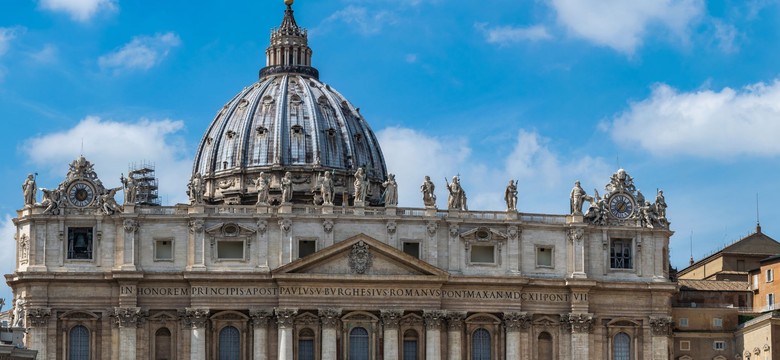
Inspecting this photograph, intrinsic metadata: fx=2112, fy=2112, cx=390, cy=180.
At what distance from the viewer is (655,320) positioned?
140375 mm

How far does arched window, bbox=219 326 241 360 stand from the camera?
447ft

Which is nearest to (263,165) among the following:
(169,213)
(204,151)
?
(204,151)

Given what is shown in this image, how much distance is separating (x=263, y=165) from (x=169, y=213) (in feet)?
148

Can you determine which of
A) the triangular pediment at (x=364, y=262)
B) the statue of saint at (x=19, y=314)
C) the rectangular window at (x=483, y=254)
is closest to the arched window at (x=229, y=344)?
the triangular pediment at (x=364, y=262)

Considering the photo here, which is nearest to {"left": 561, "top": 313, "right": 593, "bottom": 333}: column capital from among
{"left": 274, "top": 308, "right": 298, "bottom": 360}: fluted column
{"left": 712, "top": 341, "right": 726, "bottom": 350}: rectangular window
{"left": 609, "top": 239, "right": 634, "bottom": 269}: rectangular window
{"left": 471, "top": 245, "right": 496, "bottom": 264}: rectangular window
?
{"left": 609, "top": 239, "right": 634, "bottom": 269}: rectangular window

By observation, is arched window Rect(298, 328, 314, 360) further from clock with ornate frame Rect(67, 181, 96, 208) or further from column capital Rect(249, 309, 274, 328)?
clock with ornate frame Rect(67, 181, 96, 208)

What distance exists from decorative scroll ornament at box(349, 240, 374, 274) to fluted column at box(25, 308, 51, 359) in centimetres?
1966

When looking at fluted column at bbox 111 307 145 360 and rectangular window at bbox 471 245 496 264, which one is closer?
fluted column at bbox 111 307 145 360

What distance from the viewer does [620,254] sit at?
14200 centimetres

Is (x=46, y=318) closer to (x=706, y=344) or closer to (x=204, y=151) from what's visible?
(x=706, y=344)

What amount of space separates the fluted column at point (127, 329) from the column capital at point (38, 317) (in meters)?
4.36

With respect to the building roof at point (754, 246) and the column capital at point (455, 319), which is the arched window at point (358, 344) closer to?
the column capital at point (455, 319)

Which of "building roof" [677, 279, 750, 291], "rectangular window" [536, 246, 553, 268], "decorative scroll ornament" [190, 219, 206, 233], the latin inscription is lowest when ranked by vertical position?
the latin inscription

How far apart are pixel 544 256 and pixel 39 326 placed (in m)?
33.4
